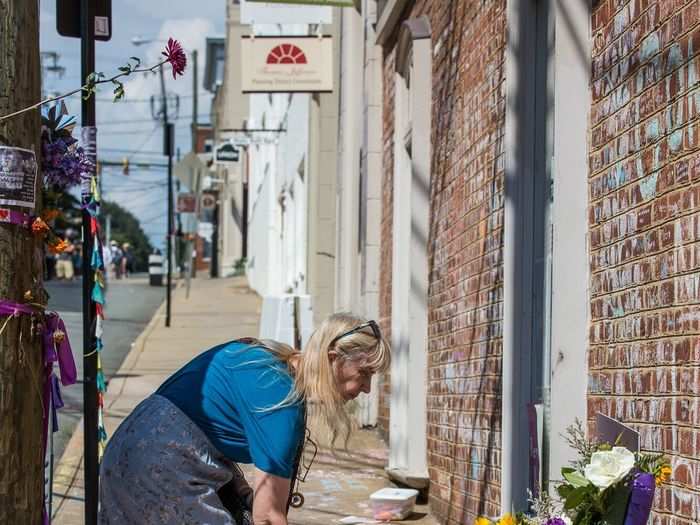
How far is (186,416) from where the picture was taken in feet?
13.2

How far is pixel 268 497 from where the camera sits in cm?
387

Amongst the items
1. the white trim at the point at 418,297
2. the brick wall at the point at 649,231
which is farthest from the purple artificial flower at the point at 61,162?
the white trim at the point at 418,297

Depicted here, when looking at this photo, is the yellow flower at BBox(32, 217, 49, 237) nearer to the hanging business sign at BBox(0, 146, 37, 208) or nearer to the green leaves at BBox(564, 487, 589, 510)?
the hanging business sign at BBox(0, 146, 37, 208)

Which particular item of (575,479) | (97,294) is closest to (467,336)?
(97,294)

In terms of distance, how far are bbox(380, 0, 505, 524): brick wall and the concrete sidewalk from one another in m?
0.82

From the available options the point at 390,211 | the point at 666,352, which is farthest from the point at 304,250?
the point at 666,352

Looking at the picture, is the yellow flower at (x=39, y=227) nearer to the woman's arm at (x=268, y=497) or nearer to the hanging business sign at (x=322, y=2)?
the woman's arm at (x=268, y=497)

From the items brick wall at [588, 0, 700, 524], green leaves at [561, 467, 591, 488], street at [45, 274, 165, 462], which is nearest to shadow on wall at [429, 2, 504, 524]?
brick wall at [588, 0, 700, 524]

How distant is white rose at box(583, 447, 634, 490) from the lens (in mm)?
3295

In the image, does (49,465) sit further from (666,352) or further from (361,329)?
(666,352)

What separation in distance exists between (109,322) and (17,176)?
19.2 meters

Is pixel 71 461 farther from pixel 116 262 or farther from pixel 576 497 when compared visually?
pixel 116 262

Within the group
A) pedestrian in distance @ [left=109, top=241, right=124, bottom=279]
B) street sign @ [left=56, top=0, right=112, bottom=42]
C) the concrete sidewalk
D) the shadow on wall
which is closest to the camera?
street sign @ [left=56, top=0, right=112, bottom=42]

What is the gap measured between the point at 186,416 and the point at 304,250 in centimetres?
1705
